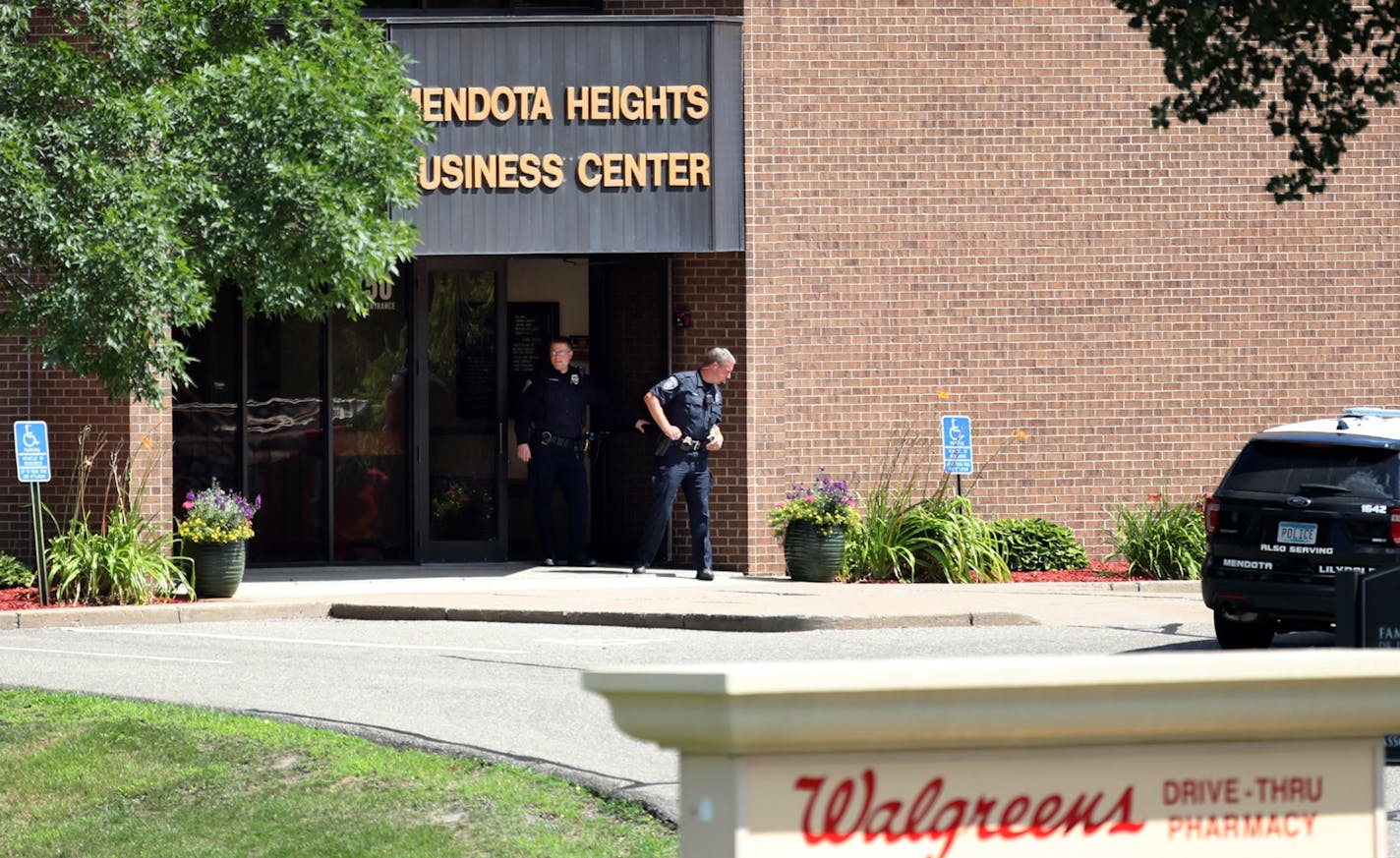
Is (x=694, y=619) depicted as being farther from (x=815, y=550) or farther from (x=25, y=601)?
(x=25, y=601)

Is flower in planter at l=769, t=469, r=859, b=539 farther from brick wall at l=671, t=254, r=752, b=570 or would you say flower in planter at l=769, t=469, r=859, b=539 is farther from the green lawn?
the green lawn

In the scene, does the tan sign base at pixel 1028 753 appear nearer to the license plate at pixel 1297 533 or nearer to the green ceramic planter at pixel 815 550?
the license plate at pixel 1297 533

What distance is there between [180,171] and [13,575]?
5992 millimetres

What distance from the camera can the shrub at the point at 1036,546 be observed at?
59.5ft

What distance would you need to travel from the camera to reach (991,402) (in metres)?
18.8

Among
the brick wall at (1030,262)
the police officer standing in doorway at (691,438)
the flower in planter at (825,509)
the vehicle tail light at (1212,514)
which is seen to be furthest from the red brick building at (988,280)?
the vehicle tail light at (1212,514)

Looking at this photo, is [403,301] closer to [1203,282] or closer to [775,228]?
[775,228]

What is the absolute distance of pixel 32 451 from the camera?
1545 centimetres

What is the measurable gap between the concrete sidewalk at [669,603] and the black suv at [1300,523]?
2281 mm

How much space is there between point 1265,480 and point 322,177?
20.0ft

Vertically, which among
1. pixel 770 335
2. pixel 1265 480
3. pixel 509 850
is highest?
pixel 770 335

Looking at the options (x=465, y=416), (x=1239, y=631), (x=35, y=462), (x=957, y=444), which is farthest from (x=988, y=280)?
(x=35, y=462)

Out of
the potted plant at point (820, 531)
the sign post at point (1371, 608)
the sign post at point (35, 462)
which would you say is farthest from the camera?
the potted plant at point (820, 531)

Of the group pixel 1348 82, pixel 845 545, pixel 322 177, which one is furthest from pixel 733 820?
pixel 845 545
